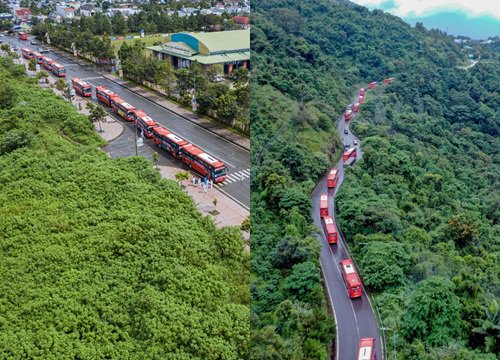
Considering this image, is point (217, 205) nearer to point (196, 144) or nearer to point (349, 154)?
point (196, 144)

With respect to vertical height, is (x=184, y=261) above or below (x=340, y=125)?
above

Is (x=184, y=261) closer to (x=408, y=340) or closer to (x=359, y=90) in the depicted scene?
(x=408, y=340)

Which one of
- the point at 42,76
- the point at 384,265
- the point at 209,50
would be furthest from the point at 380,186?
the point at 42,76

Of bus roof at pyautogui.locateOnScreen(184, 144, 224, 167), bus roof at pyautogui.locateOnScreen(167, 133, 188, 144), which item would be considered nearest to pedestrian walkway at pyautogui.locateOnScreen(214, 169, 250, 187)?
bus roof at pyautogui.locateOnScreen(184, 144, 224, 167)

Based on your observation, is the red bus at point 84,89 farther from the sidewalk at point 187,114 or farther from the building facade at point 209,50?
the building facade at point 209,50

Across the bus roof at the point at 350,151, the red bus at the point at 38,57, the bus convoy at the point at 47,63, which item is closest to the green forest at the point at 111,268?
the bus roof at the point at 350,151

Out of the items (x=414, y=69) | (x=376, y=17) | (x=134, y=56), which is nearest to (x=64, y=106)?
(x=134, y=56)

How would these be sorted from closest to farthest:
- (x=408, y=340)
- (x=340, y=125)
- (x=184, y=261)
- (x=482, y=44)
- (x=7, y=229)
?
1. (x=408, y=340)
2. (x=184, y=261)
3. (x=7, y=229)
4. (x=340, y=125)
5. (x=482, y=44)
